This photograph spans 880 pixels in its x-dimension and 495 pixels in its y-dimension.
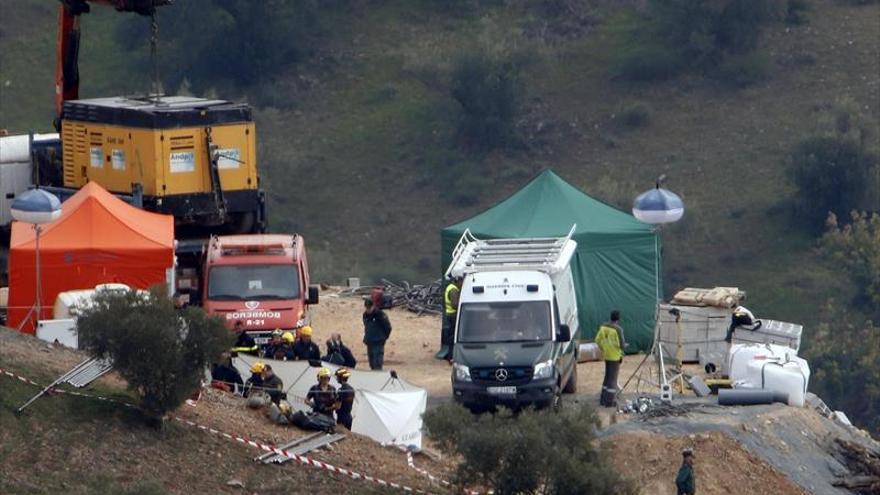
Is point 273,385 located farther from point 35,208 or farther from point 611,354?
point 611,354

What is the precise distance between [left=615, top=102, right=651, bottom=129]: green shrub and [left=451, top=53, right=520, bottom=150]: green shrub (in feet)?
11.9

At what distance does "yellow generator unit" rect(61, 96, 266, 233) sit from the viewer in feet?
118

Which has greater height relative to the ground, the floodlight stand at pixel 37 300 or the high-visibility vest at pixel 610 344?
the floodlight stand at pixel 37 300

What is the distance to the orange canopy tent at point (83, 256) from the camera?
1261 inches

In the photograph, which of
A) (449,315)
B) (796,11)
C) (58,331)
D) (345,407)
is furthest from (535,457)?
(796,11)

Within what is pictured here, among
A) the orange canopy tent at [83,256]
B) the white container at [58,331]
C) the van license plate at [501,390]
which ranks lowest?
the van license plate at [501,390]

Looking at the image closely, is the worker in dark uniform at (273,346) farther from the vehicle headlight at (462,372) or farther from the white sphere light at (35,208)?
the white sphere light at (35,208)

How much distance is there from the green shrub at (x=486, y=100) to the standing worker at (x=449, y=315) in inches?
1497

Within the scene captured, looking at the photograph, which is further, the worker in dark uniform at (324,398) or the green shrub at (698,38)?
the green shrub at (698,38)

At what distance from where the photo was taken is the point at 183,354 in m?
25.4

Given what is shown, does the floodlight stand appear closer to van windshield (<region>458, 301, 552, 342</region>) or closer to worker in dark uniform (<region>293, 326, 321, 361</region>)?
worker in dark uniform (<region>293, 326, 321, 361</region>)

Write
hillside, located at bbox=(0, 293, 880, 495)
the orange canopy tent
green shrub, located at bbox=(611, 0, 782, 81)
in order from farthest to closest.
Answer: green shrub, located at bbox=(611, 0, 782, 81)
the orange canopy tent
hillside, located at bbox=(0, 293, 880, 495)

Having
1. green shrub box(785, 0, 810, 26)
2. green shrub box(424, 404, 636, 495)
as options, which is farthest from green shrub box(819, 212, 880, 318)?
green shrub box(424, 404, 636, 495)

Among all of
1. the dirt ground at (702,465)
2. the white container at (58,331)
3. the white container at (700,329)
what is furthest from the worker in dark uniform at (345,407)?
the white container at (700,329)
